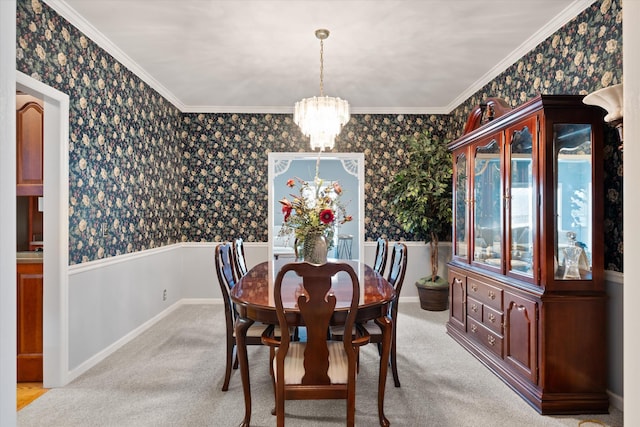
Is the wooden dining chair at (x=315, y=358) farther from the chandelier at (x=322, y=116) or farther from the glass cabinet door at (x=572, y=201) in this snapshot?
the chandelier at (x=322, y=116)

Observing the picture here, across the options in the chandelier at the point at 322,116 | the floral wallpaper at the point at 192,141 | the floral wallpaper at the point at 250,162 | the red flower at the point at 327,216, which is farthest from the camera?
the floral wallpaper at the point at 250,162

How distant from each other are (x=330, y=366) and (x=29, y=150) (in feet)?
8.92

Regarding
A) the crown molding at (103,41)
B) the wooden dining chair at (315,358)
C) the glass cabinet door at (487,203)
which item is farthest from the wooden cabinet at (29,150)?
the glass cabinet door at (487,203)

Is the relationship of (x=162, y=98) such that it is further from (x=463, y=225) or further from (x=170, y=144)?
(x=463, y=225)

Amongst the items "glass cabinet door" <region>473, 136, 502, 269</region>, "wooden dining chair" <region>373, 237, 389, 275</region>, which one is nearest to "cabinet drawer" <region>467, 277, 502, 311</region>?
"glass cabinet door" <region>473, 136, 502, 269</region>

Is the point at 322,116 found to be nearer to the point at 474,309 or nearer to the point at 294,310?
the point at 294,310

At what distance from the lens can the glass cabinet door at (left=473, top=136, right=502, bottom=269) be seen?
293 centimetres

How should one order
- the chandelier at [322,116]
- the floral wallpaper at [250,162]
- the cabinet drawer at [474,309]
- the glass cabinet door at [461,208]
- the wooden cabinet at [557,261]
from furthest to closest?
the floral wallpaper at [250,162], the glass cabinet door at [461,208], the chandelier at [322,116], the cabinet drawer at [474,309], the wooden cabinet at [557,261]

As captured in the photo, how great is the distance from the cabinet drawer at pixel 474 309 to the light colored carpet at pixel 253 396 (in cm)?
33

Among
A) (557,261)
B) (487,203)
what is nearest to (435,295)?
(487,203)

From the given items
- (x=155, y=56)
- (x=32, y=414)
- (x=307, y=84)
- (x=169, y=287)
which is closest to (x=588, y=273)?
(x=307, y=84)

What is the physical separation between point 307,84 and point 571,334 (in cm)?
337

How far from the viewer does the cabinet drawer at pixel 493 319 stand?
2811mm

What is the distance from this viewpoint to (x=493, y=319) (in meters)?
2.92
